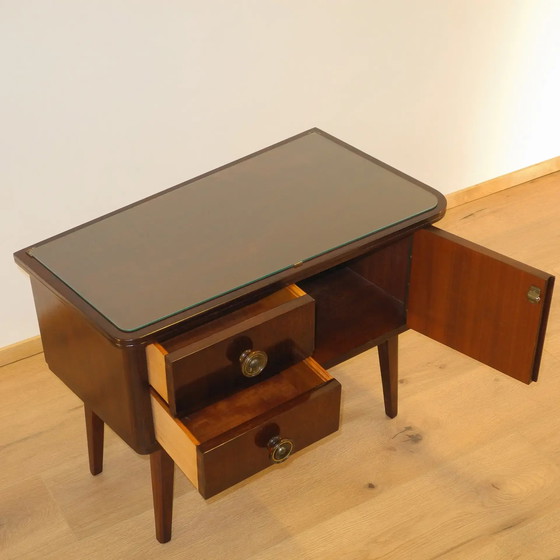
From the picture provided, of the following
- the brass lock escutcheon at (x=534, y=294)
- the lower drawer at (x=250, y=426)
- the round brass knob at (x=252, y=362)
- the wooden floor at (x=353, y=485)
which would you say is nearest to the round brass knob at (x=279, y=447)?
the lower drawer at (x=250, y=426)

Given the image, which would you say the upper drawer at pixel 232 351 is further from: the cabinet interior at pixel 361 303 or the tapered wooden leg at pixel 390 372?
the tapered wooden leg at pixel 390 372

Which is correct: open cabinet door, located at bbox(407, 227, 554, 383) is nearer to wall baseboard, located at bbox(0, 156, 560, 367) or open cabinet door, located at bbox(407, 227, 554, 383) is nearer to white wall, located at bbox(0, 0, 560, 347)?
white wall, located at bbox(0, 0, 560, 347)

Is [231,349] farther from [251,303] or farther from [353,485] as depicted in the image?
[353,485]

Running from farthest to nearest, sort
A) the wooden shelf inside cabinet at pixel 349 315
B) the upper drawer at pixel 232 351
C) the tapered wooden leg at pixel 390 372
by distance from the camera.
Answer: the tapered wooden leg at pixel 390 372, the wooden shelf inside cabinet at pixel 349 315, the upper drawer at pixel 232 351

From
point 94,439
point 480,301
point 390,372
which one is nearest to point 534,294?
point 480,301

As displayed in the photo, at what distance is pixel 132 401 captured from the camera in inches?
58.0

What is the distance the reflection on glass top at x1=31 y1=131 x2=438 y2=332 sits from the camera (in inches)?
58.5

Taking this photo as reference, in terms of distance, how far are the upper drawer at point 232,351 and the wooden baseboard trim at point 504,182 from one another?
135 centimetres

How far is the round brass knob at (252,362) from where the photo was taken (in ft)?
4.80

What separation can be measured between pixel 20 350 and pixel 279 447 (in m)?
0.94

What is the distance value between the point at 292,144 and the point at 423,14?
0.74 metres

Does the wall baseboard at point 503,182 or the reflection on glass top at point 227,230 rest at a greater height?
the reflection on glass top at point 227,230

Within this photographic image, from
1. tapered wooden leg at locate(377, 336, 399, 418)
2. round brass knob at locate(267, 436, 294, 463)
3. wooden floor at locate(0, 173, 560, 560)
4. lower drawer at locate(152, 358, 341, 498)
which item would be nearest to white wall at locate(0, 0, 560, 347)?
wooden floor at locate(0, 173, 560, 560)

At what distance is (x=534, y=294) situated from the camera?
1.54 m
